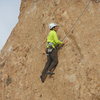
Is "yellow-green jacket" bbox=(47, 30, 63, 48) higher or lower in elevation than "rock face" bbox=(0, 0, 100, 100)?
higher

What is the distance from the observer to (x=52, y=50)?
654 inches

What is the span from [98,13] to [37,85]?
5.01 meters

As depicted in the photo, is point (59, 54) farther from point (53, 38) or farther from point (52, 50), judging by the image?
point (53, 38)

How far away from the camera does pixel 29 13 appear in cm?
2114

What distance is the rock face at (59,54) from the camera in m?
15.6

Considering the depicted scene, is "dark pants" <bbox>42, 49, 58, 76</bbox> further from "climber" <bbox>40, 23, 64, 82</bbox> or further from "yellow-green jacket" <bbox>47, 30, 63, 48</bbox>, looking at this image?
"yellow-green jacket" <bbox>47, 30, 63, 48</bbox>

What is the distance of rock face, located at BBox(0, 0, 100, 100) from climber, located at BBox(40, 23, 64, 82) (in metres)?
0.31

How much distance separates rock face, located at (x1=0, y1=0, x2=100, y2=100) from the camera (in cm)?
1562

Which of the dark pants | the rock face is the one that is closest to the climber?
the dark pants

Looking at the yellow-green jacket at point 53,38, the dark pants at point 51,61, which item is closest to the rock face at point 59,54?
the dark pants at point 51,61

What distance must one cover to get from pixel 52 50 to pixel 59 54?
1.92 feet

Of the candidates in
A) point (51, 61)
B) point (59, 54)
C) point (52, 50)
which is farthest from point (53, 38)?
point (51, 61)

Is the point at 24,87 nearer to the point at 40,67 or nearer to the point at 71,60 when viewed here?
the point at 40,67

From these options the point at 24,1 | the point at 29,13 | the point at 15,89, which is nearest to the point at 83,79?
the point at 15,89
